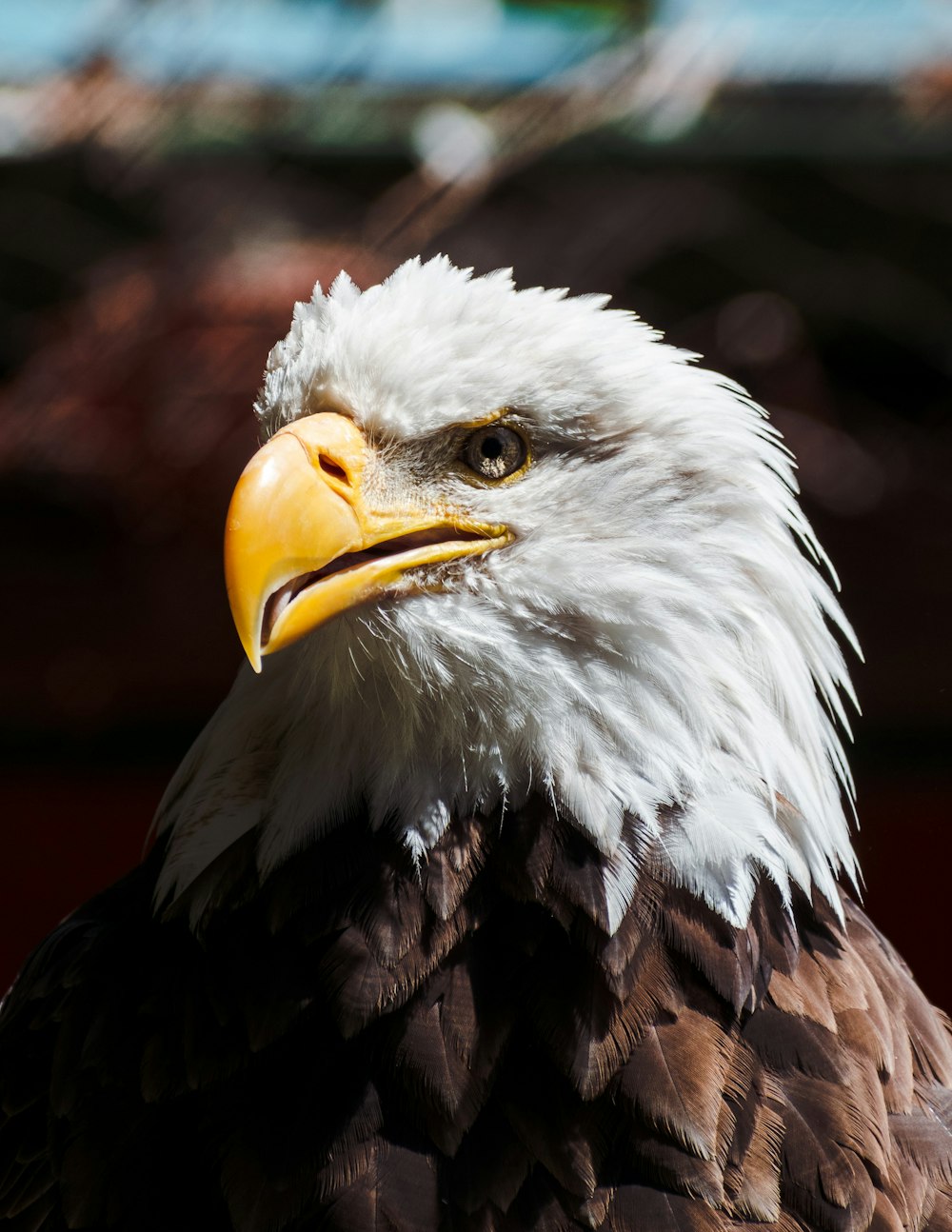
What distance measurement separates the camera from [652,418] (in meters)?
1.33

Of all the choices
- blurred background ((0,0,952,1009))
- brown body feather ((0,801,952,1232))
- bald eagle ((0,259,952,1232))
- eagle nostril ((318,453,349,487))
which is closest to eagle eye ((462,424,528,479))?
bald eagle ((0,259,952,1232))

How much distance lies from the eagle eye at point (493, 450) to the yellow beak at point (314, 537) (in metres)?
0.06

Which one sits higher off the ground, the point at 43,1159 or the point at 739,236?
the point at 739,236

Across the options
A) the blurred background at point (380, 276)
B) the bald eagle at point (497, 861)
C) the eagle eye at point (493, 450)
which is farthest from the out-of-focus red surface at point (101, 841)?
the eagle eye at point (493, 450)

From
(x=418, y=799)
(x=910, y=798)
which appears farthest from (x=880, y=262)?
(x=418, y=799)

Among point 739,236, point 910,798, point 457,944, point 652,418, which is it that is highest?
point 739,236

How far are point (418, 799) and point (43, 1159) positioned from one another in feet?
1.70

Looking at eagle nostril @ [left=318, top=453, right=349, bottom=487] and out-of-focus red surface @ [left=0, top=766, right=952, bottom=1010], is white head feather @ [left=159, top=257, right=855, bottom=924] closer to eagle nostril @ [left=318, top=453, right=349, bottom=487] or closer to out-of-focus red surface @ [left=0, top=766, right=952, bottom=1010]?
eagle nostril @ [left=318, top=453, right=349, bottom=487]

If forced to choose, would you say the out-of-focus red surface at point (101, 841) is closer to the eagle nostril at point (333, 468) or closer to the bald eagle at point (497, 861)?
the bald eagle at point (497, 861)

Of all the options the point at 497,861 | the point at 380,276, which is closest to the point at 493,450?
the point at 497,861

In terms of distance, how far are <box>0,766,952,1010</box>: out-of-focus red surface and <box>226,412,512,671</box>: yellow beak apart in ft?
5.72

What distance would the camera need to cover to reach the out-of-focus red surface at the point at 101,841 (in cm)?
275

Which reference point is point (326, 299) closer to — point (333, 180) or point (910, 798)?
point (333, 180)

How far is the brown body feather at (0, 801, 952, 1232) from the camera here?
3.75 ft
